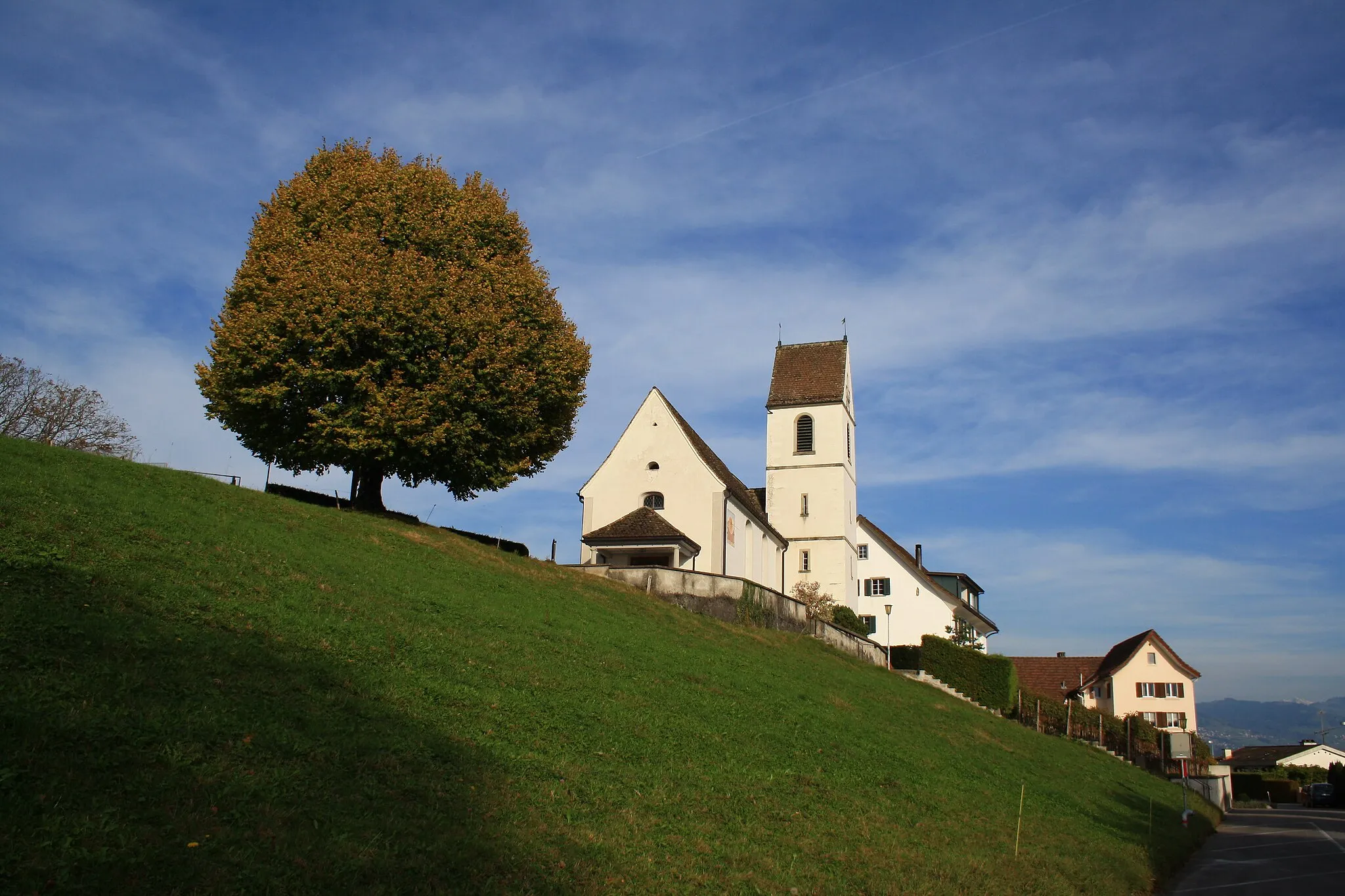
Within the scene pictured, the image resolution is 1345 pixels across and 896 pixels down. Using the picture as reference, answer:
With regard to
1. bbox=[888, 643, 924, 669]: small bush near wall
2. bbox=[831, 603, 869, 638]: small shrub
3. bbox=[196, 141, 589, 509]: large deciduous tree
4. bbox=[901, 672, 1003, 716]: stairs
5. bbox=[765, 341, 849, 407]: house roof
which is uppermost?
bbox=[765, 341, 849, 407]: house roof

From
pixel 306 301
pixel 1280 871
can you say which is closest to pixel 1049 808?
pixel 1280 871

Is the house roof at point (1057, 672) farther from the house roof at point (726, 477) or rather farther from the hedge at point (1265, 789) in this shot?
the house roof at point (726, 477)

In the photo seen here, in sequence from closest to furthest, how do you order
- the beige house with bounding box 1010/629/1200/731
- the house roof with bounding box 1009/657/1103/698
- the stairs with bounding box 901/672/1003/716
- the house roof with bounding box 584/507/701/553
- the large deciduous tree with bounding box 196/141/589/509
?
the large deciduous tree with bounding box 196/141/589/509 → the house roof with bounding box 584/507/701/553 → the stairs with bounding box 901/672/1003/716 → the beige house with bounding box 1010/629/1200/731 → the house roof with bounding box 1009/657/1103/698

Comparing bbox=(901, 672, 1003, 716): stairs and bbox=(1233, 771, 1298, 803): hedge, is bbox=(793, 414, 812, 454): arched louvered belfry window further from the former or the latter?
bbox=(1233, 771, 1298, 803): hedge

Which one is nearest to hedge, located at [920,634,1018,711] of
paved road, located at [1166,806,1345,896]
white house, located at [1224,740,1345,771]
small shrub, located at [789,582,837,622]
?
small shrub, located at [789,582,837,622]

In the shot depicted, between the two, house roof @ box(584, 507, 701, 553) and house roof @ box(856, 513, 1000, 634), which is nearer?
house roof @ box(584, 507, 701, 553)

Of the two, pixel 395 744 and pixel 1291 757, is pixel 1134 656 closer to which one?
pixel 1291 757

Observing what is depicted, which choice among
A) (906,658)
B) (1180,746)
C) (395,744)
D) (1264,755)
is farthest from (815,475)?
(1264,755)

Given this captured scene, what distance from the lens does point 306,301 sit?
1081 inches

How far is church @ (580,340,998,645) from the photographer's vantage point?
43812 mm

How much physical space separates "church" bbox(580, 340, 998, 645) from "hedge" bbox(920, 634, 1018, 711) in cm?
329

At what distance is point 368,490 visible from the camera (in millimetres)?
30516

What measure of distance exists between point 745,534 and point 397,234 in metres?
24.2

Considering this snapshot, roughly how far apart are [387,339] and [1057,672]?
226 ft
